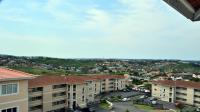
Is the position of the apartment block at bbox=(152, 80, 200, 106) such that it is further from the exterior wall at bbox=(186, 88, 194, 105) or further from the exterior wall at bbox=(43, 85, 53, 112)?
the exterior wall at bbox=(43, 85, 53, 112)

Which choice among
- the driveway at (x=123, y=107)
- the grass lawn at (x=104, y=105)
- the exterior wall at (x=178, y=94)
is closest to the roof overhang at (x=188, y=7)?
the driveway at (x=123, y=107)

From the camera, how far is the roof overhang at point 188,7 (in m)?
2.43

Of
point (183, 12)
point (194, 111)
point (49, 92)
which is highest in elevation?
point (183, 12)

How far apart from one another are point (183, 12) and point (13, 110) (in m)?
15.2

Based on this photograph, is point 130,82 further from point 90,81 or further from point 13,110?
point 13,110

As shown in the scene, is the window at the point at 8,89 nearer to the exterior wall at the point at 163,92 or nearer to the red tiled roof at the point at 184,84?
the red tiled roof at the point at 184,84

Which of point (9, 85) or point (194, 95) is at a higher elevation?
point (9, 85)

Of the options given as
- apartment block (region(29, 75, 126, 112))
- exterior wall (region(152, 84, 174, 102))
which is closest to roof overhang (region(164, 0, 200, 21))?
apartment block (region(29, 75, 126, 112))

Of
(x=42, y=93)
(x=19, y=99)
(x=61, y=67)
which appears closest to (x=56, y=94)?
(x=42, y=93)

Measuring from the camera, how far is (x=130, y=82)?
74.1 m

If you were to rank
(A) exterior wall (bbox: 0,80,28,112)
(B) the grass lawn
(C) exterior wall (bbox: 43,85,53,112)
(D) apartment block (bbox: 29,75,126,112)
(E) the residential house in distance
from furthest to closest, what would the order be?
(B) the grass lawn < (C) exterior wall (bbox: 43,85,53,112) < (D) apartment block (bbox: 29,75,126,112) < (E) the residential house in distance < (A) exterior wall (bbox: 0,80,28,112)

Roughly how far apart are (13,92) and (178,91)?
38.9 metres

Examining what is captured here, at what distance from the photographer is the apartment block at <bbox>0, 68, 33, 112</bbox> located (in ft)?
51.8

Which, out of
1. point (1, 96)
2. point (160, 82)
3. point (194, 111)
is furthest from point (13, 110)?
point (160, 82)
